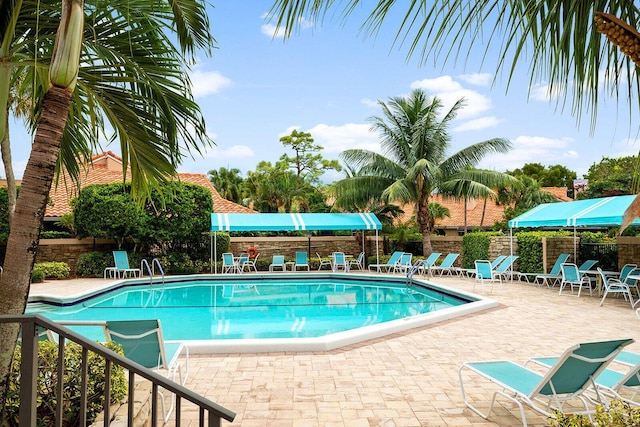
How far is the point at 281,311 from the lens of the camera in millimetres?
11602

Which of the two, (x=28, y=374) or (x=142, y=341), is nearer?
(x=28, y=374)

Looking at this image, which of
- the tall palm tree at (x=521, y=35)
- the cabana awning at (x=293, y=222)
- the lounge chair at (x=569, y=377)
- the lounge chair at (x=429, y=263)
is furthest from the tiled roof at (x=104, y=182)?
the tall palm tree at (x=521, y=35)

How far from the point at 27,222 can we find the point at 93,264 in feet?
53.9

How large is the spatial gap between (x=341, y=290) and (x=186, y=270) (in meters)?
6.42

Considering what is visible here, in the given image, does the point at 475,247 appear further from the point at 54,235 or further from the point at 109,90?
the point at 109,90

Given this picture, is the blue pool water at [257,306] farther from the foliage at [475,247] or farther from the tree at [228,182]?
the tree at [228,182]

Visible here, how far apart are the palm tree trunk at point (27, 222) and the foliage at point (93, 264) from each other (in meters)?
16.1

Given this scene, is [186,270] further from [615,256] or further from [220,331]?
[615,256]

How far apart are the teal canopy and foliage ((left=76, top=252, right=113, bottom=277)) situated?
13416 millimetres

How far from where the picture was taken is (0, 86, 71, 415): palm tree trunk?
2381 millimetres

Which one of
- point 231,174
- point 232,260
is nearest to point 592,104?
point 232,260

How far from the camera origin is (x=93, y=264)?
17422 millimetres

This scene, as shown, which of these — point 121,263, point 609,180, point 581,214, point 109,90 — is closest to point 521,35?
point 109,90

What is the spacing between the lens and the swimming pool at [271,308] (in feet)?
24.8
